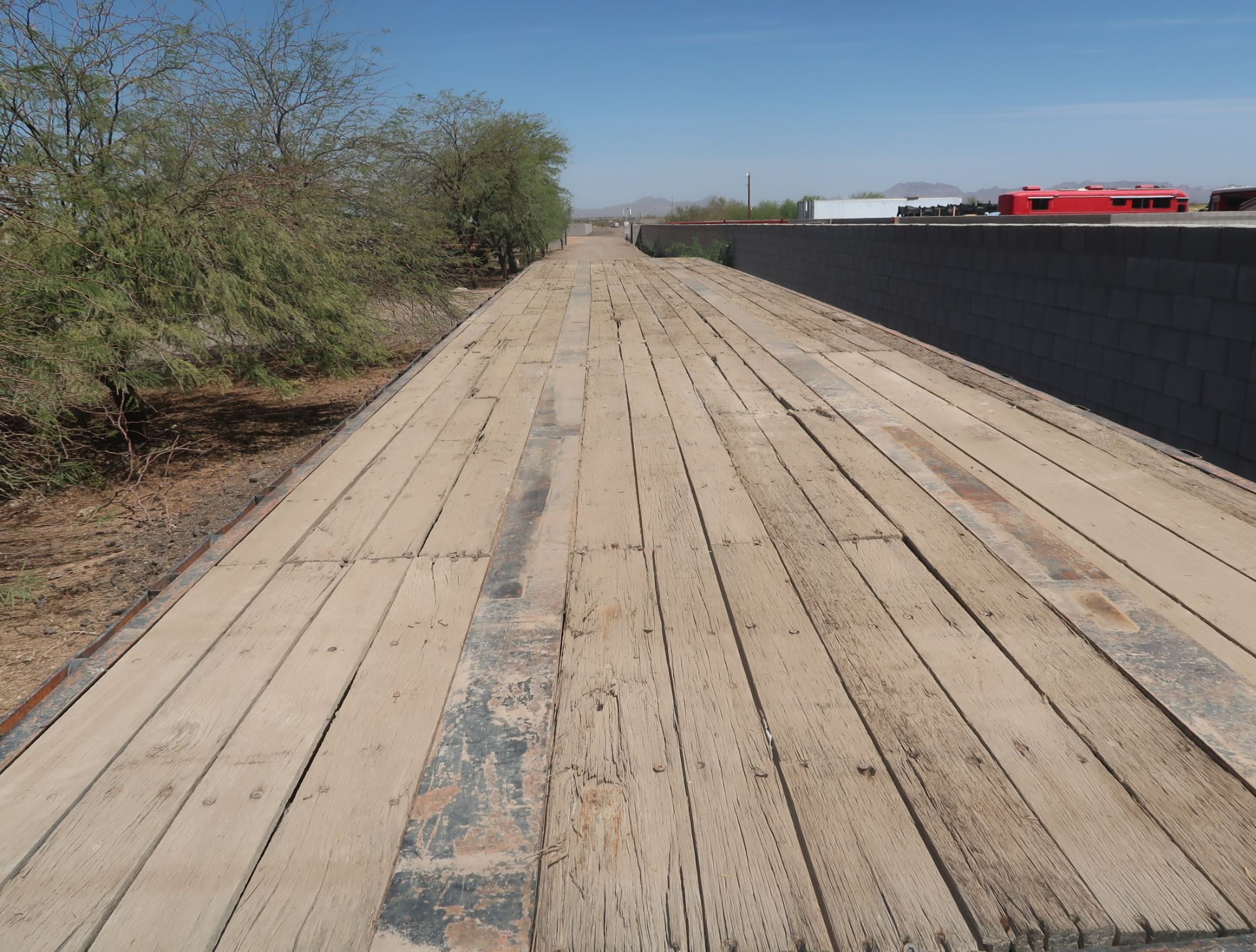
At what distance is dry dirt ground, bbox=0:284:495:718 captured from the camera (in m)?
5.16

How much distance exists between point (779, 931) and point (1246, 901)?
2.76 ft

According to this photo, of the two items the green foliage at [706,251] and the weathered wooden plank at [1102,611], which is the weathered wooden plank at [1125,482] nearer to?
the weathered wooden plank at [1102,611]

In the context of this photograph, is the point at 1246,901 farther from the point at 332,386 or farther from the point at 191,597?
the point at 332,386

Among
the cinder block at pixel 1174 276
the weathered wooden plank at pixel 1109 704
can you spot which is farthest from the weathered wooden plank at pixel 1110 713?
the cinder block at pixel 1174 276

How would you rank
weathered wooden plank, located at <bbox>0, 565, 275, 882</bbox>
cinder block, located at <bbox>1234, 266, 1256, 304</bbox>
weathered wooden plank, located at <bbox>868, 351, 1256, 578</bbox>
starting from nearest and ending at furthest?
weathered wooden plank, located at <bbox>0, 565, 275, 882</bbox> → weathered wooden plank, located at <bbox>868, 351, 1256, 578</bbox> → cinder block, located at <bbox>1234, 266, 1256, 304</bbox>

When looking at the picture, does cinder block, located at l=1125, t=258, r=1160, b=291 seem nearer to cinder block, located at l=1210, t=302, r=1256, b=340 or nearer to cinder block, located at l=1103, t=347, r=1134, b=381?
cinder block, located at l=1103, t=347, r=1134, b=381

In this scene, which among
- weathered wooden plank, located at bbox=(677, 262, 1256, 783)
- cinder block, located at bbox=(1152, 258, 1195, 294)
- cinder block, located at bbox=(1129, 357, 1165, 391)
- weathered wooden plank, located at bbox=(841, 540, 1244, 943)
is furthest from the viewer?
cinder block, located at bbox=(1129, 357, 1165, 391)

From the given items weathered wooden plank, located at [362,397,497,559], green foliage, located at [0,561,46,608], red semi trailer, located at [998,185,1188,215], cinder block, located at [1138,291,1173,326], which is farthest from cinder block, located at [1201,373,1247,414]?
red semi trailer, located at [998,185,1188,215]

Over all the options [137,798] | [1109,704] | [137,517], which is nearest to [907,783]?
[1109,704]

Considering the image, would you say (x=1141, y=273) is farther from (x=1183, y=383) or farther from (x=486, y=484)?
(x=486, y=484)

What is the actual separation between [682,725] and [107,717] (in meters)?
1.44

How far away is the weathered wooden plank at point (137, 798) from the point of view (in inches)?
68.1

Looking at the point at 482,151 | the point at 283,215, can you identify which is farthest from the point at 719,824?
the point at 482,151

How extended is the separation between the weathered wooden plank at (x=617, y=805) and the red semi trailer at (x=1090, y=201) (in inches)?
913
